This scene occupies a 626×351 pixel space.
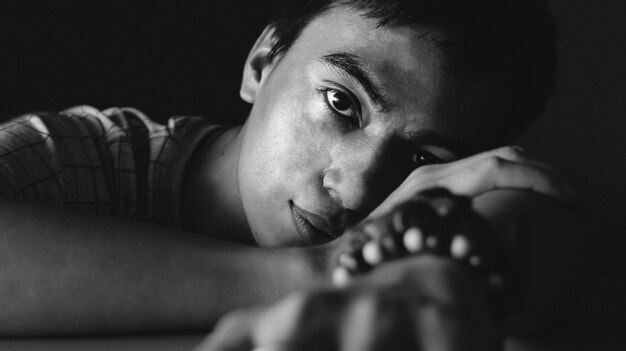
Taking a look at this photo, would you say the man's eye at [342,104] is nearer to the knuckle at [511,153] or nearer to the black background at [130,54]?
the knuckle at [511,153]

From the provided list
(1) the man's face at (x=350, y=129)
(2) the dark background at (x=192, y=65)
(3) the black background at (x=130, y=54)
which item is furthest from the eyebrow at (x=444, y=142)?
(3) the black background at (x=130, y=54)

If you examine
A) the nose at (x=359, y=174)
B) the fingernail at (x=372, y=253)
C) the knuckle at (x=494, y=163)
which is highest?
the fingernail at (x=372, y=253)

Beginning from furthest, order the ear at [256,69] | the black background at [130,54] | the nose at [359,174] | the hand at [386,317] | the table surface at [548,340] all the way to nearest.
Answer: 1. the black background at [130,54]
2. the ear at [256,69]
3. the nose at [359,174]
4. the table surface at [548,340]
5. the hand at [386,317]

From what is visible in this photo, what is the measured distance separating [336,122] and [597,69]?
0.69m

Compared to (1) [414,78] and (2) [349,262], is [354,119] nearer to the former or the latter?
(1) [414,78]

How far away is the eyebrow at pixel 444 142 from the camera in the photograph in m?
0.61

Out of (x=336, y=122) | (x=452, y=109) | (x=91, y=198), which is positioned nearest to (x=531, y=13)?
(x=452, y=109)

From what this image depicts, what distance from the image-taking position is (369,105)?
1.97 feet

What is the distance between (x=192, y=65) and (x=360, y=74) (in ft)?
1.56

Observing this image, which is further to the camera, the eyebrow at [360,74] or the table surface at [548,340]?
the eyebrow at [360,74]

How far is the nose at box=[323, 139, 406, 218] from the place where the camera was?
581 mm

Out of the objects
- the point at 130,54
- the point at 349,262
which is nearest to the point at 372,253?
the point at 349,262

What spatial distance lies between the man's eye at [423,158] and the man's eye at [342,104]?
0.26ft

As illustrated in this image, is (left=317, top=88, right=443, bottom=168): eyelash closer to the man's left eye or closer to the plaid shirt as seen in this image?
the man's left eye
